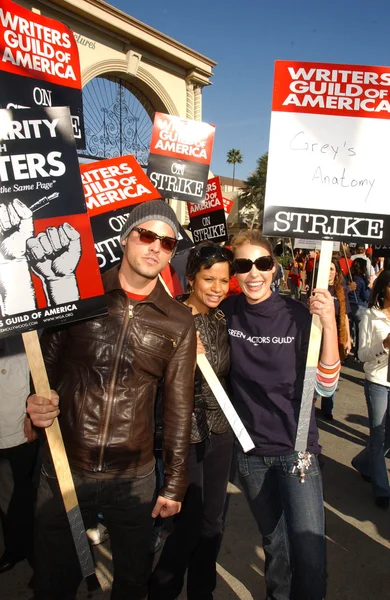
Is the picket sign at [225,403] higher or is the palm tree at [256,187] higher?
the picket sign at [225,403]

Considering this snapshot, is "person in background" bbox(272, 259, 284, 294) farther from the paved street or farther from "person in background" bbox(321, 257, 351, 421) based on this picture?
the paved street

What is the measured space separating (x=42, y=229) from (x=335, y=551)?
3.08 m

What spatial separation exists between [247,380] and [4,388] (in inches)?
61.0

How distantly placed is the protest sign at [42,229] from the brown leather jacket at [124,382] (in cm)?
15

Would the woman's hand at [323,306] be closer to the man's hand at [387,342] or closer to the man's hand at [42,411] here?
the man's hand at [42,411]

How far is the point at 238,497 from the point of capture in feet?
13.0

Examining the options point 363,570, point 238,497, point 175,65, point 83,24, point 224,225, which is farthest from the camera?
point 175,65

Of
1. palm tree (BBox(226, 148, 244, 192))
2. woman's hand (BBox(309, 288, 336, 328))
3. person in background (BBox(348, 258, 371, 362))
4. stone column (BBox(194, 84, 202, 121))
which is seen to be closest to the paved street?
woman's hand (BBox(309, 288, 336, 328))

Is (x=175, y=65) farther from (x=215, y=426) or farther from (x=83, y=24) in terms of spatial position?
(x=215, y=426)

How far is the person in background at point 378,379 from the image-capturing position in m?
3.88

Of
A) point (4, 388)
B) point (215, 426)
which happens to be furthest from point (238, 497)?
point (4, 388)

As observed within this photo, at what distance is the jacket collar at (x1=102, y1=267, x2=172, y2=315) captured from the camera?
7.09 feet

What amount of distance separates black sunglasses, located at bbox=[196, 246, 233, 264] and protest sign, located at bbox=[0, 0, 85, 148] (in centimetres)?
137

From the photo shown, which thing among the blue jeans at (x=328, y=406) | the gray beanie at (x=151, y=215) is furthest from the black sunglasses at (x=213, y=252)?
the blue jeans at (x=328, y=406)
